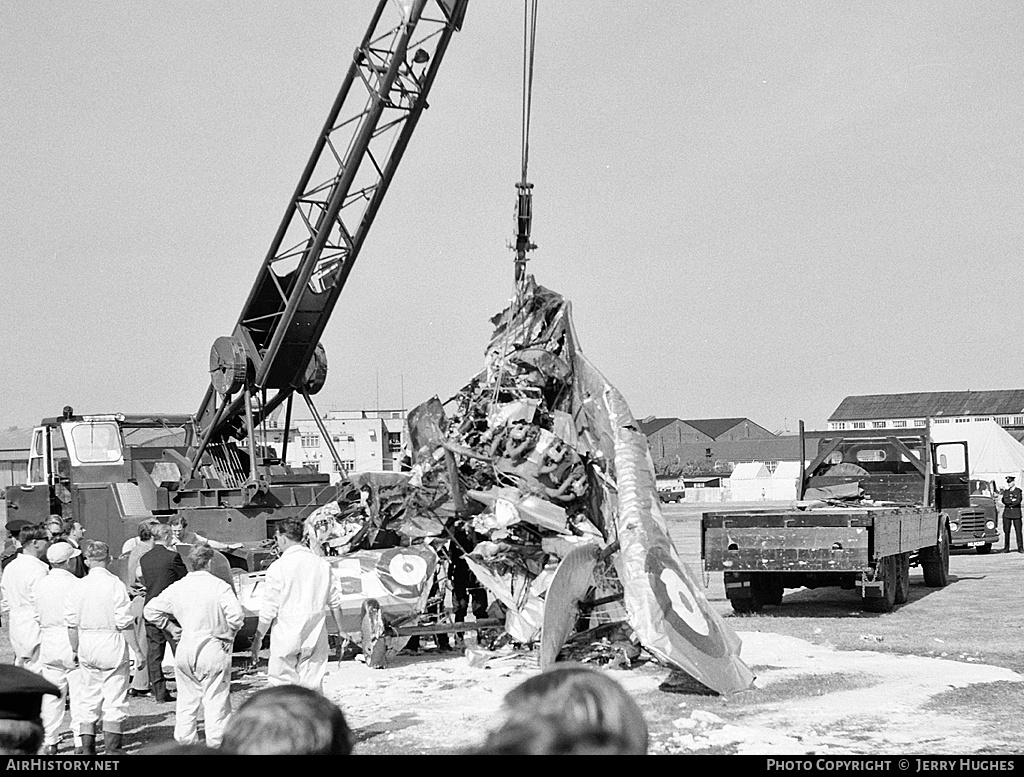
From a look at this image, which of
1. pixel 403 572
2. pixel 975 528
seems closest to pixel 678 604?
pixel 403 572

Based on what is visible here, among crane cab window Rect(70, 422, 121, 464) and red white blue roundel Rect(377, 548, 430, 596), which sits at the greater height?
crane cab window Rect(70, 422, 121, 464)

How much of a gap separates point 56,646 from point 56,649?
0.02 metres

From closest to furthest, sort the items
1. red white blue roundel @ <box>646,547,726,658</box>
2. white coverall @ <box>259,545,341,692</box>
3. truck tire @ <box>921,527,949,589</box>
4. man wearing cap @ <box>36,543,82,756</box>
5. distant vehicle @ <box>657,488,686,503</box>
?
white coverall @ <box>259,545,341,692</box> < man wearing cap @ <box>36,543,82,756</box> < red white blue roundel @ <box>646,547,726,658</box> < truck tire @ <box>921,527,949,589</box> < distant vehicle @ <box>657,488,686,503</box>

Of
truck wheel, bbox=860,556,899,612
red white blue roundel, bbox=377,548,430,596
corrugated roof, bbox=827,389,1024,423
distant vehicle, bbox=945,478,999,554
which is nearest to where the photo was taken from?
red white blue roundel, bbox=377,548,430,596

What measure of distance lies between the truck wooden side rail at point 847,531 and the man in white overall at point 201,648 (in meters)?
7.35

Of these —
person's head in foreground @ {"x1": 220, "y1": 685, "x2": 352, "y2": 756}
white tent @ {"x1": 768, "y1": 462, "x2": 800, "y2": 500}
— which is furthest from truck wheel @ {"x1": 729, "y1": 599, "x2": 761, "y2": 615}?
white tent @ {"x1": 768, "y1": 462, "x2": 800, "y2": 500}

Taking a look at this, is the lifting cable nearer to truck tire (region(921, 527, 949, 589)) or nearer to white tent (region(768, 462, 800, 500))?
truck tire (region(921, 527, 949, 589))

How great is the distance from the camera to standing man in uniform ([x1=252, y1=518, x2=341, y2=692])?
7961 millimetres

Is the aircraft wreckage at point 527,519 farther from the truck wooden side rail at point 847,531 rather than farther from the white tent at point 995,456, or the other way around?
the white tent at point 995,456

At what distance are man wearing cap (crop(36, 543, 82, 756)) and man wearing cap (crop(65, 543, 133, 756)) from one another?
8cm

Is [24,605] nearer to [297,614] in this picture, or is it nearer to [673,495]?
[297,614]

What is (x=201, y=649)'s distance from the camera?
7.73m
